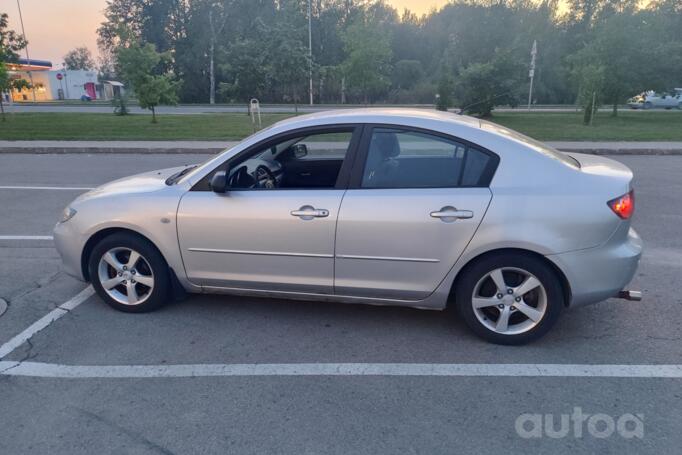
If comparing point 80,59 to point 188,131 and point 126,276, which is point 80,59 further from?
point 126,276

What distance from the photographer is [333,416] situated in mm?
2748

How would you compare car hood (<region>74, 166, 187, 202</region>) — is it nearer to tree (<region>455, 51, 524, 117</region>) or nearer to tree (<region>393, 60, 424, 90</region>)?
tree (<region>455, 51, 524, 117</region>)

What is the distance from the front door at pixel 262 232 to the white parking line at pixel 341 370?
676 mm

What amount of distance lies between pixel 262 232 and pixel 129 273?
1.23m

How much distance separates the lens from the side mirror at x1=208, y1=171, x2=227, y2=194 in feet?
11.7

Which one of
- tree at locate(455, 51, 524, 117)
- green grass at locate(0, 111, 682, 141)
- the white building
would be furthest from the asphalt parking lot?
the white building

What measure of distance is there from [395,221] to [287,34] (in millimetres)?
20553

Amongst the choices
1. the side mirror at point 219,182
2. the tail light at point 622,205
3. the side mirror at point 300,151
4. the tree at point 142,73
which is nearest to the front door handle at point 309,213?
the side mirror at point 219,182

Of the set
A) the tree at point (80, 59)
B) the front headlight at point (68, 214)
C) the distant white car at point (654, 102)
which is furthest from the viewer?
the tree at point (80, 59)

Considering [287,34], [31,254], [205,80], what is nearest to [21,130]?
[287,34]

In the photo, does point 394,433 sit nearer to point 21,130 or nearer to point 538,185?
point 538,185

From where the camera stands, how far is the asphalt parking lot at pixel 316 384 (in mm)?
2570

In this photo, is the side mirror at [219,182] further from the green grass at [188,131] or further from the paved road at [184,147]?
the green grass at [188,131]

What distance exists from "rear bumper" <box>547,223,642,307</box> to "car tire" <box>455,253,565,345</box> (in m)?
0.11
